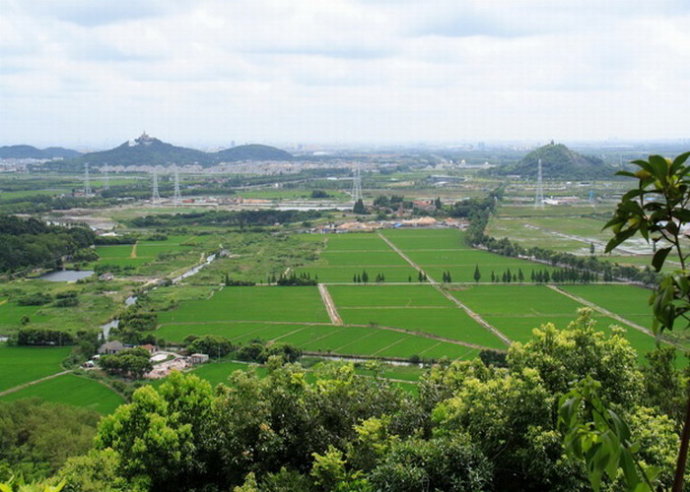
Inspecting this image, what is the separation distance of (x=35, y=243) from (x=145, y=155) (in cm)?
7149

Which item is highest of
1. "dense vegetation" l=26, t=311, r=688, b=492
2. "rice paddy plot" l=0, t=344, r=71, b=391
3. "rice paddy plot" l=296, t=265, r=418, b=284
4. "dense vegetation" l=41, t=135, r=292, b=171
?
"dense vegetation" l=41, t=135, r=292, b=171

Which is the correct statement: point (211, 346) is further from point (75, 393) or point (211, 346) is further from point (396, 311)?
point (396, 311)

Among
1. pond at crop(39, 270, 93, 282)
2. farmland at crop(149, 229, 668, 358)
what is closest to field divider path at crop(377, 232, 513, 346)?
farmland at crop(149, 229, 668, 358)

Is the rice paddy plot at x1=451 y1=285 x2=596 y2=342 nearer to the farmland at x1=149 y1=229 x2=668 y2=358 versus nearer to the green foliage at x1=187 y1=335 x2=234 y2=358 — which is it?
the farmland at x1=149 y1=229 x2=668 y2=358

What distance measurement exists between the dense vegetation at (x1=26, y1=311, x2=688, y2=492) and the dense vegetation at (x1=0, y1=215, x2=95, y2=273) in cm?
2349

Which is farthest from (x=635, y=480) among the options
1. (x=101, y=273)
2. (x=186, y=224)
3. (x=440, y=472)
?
(x=186, y=224)

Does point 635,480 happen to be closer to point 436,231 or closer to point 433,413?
point 433,413

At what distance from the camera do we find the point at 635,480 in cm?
164

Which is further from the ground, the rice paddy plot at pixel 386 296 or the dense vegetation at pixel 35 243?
the dense vegetation at pixel 35 243

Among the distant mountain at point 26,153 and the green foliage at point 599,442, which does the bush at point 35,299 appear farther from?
the distant mountain at point 26,153

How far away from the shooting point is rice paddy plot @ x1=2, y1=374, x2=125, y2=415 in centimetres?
1419

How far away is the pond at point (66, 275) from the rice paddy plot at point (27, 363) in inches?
357

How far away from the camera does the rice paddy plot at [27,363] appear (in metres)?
15.8

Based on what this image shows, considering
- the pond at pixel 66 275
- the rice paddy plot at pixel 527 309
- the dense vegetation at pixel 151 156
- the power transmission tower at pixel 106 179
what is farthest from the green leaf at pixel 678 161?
the dense vegetation at pixel 151 156
